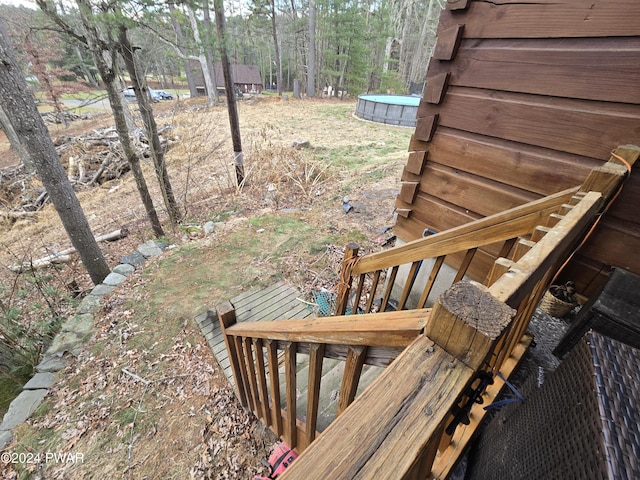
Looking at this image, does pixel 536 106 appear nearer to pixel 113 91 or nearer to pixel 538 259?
pixel 538 259

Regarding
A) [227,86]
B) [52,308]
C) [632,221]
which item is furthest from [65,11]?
[632,221]

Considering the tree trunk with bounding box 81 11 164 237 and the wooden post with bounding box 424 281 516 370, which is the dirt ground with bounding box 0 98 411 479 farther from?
the wooden post with bounding box 424 281 516 370

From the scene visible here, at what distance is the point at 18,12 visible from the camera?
258 inches

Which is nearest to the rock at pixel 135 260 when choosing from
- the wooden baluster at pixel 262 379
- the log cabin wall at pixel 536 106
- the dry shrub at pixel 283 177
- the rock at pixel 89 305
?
the rock at pixel 89 305

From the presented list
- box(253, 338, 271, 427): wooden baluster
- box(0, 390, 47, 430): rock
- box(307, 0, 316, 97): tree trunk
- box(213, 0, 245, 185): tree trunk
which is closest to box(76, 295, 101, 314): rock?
box(0, 390, 47, 430): rock

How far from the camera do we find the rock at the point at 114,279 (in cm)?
418

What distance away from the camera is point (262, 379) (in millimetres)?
1844

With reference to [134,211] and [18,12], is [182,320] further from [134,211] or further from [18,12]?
[18,12]

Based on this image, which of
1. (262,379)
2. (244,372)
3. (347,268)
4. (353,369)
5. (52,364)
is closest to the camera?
(353,369)

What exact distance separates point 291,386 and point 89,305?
3.71 m

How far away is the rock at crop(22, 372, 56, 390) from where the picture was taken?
2861 millimetres

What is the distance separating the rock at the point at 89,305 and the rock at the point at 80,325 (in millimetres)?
79

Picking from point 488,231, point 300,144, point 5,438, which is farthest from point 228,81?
point 488,231

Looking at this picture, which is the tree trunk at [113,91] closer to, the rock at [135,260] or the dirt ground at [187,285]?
the rock at [135,260]
